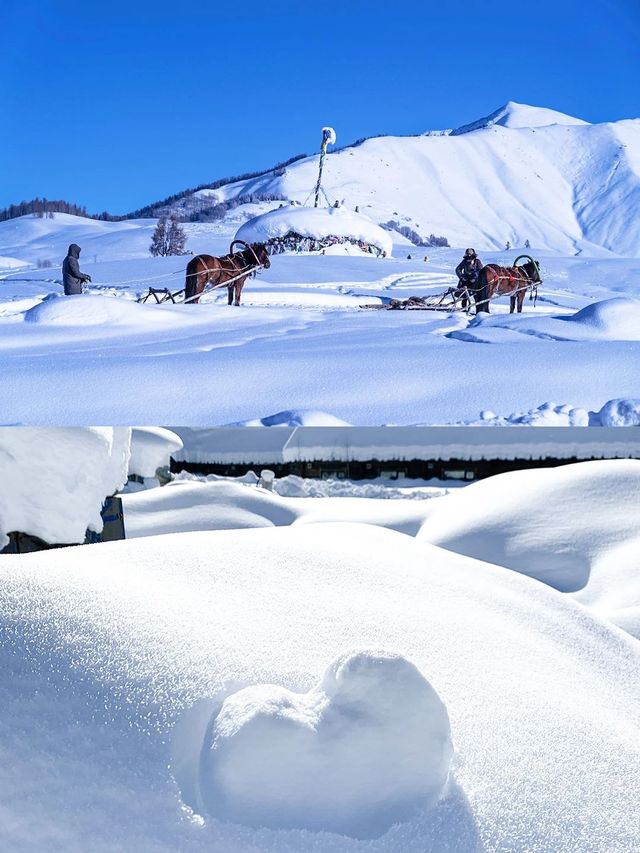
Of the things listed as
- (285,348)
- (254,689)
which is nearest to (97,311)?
(285,348)

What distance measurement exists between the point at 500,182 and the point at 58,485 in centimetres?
158

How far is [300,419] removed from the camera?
184 cm

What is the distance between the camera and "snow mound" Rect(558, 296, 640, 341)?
177 cm

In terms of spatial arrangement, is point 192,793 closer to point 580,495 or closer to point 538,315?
point 538,315

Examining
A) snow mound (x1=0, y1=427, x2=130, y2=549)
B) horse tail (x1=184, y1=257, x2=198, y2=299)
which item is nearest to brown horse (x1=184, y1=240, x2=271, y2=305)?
horse tail (x1=184, y1=257, x2=198, y2=299)

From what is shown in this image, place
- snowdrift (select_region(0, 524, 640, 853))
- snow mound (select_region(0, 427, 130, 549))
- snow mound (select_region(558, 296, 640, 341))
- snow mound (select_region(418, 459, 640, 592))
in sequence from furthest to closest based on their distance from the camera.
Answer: snow mound (select_region(418, 459, 640, 592))
snow mound (select_region(0, 427, 130, 549))
snow mound (select_region(558, 296, 640, 341))
snowdrift (select_region(0, 524, 640, 853))

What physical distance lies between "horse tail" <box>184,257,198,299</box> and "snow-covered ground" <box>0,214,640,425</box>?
0.02 m

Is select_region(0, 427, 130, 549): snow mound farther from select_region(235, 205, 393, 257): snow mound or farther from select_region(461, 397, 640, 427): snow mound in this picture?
select_region(461, 397, 640, 427): snow mound

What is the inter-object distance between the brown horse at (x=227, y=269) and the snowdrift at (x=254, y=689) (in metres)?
0.62

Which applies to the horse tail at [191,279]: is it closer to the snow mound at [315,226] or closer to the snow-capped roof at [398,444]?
the snow mound at [315,226]

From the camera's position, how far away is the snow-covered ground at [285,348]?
1.80 metres

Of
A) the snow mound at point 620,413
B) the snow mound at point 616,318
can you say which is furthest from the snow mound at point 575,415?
the snow mound at point 616,318

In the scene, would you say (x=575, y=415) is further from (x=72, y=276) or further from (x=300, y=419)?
(x=72, y=276)

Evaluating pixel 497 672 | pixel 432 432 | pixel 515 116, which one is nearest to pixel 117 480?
pixel 432 432
